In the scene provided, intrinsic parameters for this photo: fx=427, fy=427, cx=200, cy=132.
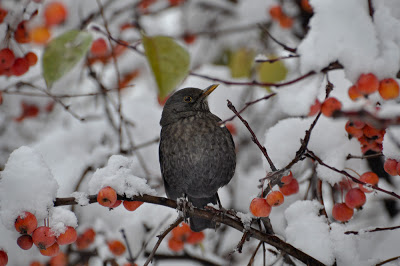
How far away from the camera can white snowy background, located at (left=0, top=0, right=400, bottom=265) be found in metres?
1.51

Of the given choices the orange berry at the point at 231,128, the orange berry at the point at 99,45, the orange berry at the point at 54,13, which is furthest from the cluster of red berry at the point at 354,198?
the orange berry at the point at 54,13

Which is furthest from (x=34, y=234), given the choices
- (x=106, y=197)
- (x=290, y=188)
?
(x=290, y=188)

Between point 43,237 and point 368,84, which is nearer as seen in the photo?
point 368,84

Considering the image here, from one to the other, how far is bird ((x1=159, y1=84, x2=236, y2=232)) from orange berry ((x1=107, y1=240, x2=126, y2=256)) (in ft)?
1.51

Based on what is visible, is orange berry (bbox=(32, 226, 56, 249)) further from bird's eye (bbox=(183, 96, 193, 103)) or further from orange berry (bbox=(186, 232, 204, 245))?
bird's eye (bbox=(183, 96, 193, 103))

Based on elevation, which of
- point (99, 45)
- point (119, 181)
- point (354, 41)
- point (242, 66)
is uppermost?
point (242, 66)

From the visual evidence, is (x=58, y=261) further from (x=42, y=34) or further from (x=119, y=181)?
(x=42, y=34)

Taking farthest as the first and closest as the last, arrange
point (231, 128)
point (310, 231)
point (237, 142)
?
point (237, 142), point (231, 128), point (310, 231)

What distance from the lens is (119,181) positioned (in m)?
1.76

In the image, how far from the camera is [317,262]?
1.83 meters

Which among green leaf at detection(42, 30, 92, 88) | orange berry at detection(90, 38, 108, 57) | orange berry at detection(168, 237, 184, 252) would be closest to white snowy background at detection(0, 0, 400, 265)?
orange berry at detection(168, 237, 184, 252)

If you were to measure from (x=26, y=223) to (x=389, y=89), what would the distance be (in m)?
1.41

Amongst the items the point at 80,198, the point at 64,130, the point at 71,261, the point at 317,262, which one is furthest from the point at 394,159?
the point at 64,130

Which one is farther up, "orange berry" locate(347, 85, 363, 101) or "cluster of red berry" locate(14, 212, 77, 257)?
"orange berry" locate(347, 85, 363, 101)
